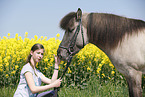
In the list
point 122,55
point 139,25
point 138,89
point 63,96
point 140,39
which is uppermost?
point 139,25

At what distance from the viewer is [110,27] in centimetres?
269

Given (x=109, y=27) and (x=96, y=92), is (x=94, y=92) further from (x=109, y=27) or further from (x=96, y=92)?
(x=109, y=27)

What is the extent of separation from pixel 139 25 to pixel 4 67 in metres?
5.20

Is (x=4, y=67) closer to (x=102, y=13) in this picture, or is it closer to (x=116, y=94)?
(x=116, y=94)

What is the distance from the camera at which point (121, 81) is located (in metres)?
5.41

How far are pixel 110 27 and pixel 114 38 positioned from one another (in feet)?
0.71

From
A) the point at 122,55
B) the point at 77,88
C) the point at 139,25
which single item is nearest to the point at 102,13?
the point at 139,25

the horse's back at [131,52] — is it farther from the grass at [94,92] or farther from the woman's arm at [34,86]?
the grass at [94,92]

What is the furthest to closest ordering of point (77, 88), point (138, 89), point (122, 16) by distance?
point (77, 88)
point (122, 16)
point (138, 89)

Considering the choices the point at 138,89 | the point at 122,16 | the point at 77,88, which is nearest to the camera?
the point at 138,89

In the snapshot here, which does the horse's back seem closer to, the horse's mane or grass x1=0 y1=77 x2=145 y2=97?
the horse's mane

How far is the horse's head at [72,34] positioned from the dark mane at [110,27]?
0.48 feet

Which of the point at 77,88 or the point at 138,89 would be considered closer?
the point at 138,89

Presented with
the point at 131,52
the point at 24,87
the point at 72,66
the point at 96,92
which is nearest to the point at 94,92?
the point at 96,92
